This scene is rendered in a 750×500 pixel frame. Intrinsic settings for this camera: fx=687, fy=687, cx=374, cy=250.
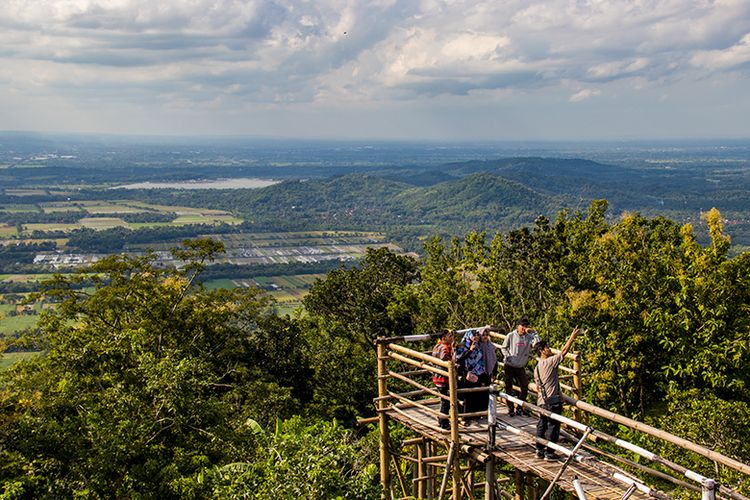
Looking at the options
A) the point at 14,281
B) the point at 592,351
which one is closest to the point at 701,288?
the point at 592,351

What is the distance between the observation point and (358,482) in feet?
29.9

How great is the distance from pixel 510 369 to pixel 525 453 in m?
Answer: 1.87

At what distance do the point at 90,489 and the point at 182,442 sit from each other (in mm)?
2324

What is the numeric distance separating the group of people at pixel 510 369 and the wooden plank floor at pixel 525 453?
0.20m

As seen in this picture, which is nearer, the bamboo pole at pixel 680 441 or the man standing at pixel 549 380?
the bamboo pole at pixel 680 441

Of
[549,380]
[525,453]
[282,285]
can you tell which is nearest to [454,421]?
[525,453]

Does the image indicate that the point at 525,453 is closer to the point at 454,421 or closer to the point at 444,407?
the point at 454,421

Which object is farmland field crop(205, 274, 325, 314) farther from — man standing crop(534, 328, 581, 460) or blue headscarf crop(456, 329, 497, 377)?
man standing crop(534, 328, 581, 460)

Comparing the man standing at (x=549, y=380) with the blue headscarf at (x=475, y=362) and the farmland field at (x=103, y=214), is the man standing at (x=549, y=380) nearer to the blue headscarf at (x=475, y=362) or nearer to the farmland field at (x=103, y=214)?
the blue headscarf at (x=475, y=362)

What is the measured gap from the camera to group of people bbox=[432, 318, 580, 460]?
9.45 meters

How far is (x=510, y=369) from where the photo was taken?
35.3 feet

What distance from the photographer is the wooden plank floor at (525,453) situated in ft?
26.7

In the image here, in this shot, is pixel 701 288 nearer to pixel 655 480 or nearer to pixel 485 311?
pixel 655 480

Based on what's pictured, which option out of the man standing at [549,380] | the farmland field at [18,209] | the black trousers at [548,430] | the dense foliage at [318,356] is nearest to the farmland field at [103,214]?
the farmland field at [18,209]
